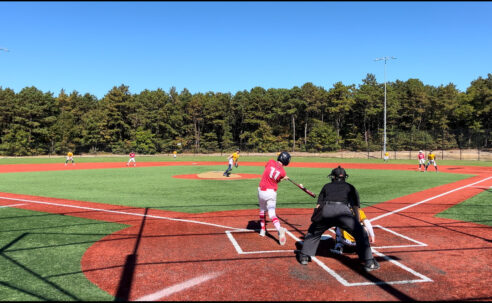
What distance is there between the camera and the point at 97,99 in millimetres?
102062

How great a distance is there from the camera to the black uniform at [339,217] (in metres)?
6.25

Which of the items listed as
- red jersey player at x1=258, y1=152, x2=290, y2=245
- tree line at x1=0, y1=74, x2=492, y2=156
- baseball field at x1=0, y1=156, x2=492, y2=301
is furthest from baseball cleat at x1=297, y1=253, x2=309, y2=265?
tree line at x1=0, y1=74, x2=492, y2=156

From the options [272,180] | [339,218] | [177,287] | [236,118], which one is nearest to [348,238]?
[339,218]

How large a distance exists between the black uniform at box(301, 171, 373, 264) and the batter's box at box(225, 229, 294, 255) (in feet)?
3.50

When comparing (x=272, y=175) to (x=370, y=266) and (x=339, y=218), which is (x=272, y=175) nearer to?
(x=339, y=218)

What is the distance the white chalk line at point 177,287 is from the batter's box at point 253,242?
1.46 m

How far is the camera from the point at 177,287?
17.9ft

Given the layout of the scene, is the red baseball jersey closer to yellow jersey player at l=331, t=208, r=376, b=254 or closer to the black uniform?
the black uniform

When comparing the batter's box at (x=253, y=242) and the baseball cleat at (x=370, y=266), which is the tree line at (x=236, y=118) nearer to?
the batter's box at (x=253, y=242)

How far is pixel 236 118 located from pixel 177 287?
85191 mm

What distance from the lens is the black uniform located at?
6.25m

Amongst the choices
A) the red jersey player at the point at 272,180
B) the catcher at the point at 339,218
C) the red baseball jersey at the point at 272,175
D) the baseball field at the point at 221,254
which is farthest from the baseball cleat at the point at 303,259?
the red baseball jersey at the point at 272,175

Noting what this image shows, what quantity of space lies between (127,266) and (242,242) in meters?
2.74

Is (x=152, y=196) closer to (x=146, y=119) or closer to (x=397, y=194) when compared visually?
(x=397, y=194)
